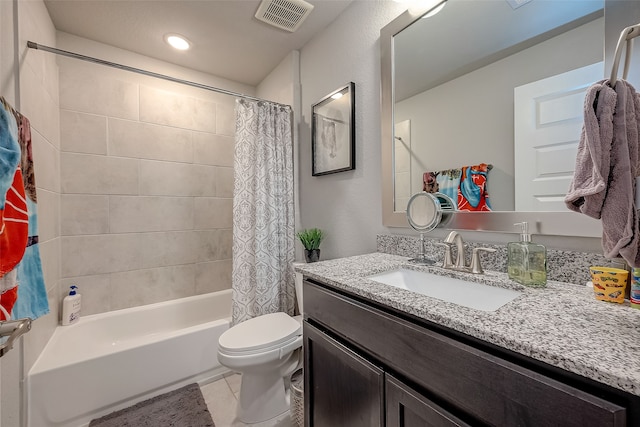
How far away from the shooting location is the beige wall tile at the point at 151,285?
6.73 feet

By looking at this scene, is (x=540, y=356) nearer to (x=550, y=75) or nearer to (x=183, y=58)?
(x=550, y=75)

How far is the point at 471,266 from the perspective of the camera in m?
0.96

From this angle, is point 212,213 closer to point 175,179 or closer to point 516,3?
point 175,179

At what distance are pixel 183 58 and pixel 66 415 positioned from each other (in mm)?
2479

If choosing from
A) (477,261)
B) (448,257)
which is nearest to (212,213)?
(448,257)

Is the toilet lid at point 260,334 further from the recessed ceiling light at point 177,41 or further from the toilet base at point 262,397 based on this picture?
the recessed ceiling light at point 177,41

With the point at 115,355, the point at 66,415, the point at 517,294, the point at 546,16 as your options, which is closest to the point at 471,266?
the point at 517,294

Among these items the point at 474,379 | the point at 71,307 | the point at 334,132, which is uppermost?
the point at 334,132

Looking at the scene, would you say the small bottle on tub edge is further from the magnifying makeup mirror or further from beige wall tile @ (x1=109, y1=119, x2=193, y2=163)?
the magnifying makeup mirror

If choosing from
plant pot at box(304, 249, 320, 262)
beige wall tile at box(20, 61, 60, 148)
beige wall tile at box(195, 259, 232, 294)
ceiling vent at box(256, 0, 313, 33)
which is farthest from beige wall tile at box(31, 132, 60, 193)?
plant pot at box(304, 249, 320, 262)

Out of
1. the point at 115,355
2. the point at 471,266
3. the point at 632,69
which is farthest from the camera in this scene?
the point at 115,355

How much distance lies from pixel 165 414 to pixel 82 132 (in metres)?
1.98

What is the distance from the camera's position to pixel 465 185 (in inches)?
42.8

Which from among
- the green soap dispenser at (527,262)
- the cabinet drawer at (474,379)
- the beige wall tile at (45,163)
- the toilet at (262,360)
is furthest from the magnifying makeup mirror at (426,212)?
the beige wall tile at (45,163)
